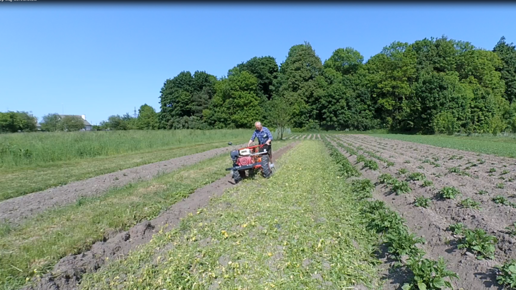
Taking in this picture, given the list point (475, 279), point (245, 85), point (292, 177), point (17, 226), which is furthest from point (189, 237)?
point (245, 85)

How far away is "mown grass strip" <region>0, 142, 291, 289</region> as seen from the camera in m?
4.18

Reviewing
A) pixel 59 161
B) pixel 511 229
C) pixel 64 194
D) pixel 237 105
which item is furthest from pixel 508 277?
pixel 237 105

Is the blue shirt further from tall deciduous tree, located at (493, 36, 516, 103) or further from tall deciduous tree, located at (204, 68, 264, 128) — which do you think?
tall deciduous tree, located at (493, 36, 516, 103)

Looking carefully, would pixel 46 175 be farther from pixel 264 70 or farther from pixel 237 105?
pixel 264 70

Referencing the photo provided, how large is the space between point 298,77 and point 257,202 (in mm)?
64762

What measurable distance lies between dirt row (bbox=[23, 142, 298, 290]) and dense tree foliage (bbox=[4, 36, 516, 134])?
158 ft

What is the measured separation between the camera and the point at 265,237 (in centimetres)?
505

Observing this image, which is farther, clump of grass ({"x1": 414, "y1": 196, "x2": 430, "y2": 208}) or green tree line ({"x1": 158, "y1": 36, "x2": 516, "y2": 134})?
green tree line ({"x1": 158, "y1": 36, "x2": 516, "y2": 134})

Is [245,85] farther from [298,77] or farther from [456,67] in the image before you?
[456,67]

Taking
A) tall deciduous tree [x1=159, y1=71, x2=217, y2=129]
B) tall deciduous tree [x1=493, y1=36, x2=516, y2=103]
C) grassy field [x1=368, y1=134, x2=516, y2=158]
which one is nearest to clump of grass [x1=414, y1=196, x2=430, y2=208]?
grassy field [x1=368, y1=134, x2=516, y2=158]

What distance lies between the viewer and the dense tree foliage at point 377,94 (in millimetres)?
50781

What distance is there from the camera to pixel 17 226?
584 cm

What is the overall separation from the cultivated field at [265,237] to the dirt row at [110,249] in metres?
0.02

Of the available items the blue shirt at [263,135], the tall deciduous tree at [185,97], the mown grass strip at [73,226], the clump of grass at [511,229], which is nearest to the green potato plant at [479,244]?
the clump of grass at [511,229]
